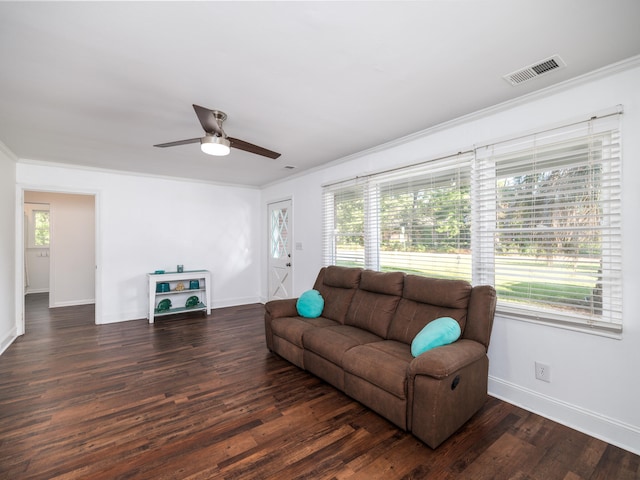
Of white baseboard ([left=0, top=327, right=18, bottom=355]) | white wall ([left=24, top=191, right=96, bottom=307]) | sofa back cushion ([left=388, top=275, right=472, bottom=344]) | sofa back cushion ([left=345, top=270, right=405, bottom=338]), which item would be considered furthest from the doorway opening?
sofa back cushion ([left=388, top=275, right=472, bottom=344])

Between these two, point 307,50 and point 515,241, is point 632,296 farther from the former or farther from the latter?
point 307,50

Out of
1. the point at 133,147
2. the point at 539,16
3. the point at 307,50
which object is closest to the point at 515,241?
the point at 539,16

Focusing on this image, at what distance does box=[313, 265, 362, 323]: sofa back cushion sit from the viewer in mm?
3428

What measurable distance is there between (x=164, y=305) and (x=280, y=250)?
90.2 inches

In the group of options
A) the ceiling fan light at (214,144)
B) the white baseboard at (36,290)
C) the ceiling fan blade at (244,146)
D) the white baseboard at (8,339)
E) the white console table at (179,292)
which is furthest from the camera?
the white baseboard at (36,290)

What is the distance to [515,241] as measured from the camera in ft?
8.44

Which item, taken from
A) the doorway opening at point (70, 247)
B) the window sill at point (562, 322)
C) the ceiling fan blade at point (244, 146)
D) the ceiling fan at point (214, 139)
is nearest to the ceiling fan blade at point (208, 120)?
the ceiling fan at point (214, 139)

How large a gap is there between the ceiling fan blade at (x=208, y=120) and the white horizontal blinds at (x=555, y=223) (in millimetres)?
2413

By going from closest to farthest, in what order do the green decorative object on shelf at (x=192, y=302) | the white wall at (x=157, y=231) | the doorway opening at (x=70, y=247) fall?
the white wall at (x=157, y=231) < the green decorative object on shelf at (x=192, y=302) < the doorway opening at (x=70, y=247)

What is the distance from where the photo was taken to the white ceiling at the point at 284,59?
1.56 m

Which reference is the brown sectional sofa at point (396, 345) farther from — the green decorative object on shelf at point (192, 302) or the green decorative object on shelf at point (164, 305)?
the green decorative object on shelf at point (164, 305)

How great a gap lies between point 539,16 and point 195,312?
6050 mm

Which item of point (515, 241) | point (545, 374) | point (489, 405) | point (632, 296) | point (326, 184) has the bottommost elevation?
point (489, 405)

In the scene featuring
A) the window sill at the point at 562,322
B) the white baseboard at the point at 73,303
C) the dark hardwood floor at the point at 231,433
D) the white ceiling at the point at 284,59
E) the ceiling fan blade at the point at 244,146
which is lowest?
the dark hardwood floor at the point at 231,433
